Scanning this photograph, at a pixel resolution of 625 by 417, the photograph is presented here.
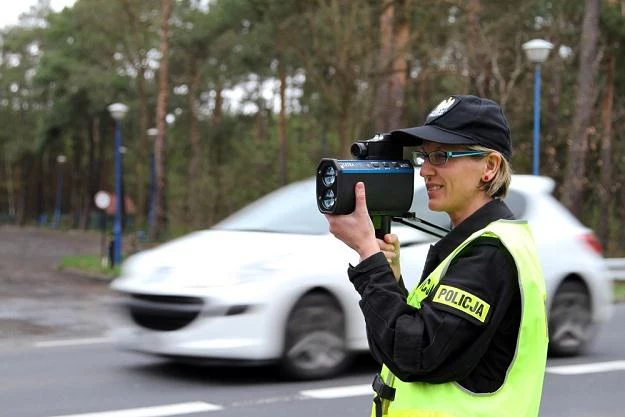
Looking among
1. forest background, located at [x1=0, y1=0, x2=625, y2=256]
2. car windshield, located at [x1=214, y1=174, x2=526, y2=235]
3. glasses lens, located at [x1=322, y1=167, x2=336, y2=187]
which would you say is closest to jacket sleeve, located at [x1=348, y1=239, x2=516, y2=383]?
glasses lens, located at [x1=322, y1=167, x2=336, y2=187]

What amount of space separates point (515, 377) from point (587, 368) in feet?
22.1

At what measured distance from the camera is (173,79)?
160 ft

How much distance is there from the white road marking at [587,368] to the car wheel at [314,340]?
1870mm

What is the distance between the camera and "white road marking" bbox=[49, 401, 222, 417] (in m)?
6.79

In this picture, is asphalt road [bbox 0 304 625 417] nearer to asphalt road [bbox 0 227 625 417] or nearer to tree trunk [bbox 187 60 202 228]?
asphalt road [bbox 0 227 625 417]

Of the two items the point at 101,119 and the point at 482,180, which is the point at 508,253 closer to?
the point at 482,180

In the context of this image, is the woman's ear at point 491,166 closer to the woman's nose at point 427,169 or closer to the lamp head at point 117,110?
the woman's nose at point 427,169

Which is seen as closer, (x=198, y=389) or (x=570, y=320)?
(x=198, y=389)

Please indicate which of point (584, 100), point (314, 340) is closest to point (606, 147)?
point (584, 100)

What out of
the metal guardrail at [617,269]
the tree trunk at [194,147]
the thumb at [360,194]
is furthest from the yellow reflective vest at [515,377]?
the tree trunk at [194,147]

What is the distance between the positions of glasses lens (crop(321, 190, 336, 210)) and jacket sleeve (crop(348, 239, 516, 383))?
0.19 meters

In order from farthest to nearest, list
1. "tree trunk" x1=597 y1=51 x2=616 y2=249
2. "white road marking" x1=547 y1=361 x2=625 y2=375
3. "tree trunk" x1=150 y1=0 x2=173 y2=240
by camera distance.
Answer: "tree trunk" x1=597 y1=51 x2=616 y2=249 < "tree trunk" x1=150 y1=0 x2=173 y2=240 < "white road marking" x1=547 y1=361 x2=625 y2=375

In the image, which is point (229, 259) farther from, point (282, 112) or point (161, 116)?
point (282, 112)

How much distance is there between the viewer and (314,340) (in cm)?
787
